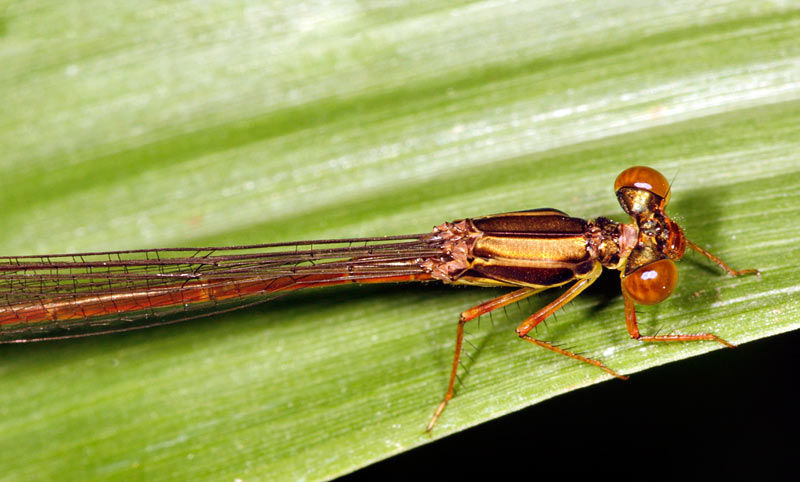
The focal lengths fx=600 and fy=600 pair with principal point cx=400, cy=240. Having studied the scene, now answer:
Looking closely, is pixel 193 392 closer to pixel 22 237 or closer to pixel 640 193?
pixel 22 237

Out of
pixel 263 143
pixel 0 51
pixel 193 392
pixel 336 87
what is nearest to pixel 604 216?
pixel 336 87

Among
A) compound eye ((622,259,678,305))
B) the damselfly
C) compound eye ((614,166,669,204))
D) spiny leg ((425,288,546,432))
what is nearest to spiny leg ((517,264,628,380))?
the damselfly

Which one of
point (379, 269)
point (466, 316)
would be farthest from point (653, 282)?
point (379, 269)

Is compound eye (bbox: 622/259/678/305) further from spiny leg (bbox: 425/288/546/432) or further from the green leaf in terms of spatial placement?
spiny leg (bbox: 425/288/546/432)

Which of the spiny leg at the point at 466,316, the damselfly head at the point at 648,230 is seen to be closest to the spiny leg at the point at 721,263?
the damselfly head at the point at 648,230

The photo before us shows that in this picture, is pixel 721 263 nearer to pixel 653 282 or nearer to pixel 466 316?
pixel 653 282
